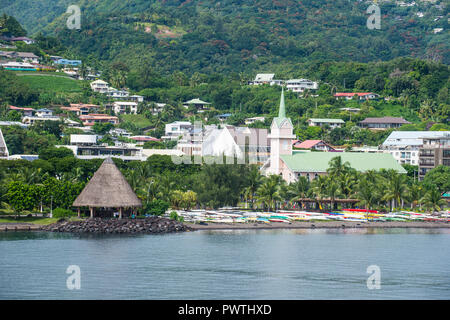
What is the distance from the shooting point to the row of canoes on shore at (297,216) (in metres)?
88.9

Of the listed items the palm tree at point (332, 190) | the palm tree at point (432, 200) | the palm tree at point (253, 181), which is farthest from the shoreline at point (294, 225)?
the palm tree at point (253, 181)

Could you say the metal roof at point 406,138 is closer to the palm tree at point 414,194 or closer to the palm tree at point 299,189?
the palm tree at point 414,194

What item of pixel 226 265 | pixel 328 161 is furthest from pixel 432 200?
pixel 226 265

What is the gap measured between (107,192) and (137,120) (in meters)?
87.6

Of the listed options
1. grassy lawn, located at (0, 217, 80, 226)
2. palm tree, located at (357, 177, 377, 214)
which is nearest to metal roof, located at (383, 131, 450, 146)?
palm tree, located at (357, 177, 377, 214)

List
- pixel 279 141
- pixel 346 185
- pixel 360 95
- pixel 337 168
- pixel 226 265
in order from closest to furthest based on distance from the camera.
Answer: pixel 226 265 < pixel 346 185 < pixel 337 168 < pixel 279 141 < pixel 360 95

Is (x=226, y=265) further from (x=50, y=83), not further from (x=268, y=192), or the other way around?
(x=50, y=83)

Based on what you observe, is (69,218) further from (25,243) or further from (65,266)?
(65,266)

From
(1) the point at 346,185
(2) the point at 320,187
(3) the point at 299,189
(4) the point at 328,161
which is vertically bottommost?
(3) the point at 299,189

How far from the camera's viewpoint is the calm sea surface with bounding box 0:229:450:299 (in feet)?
176

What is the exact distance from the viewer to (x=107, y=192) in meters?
84.1
